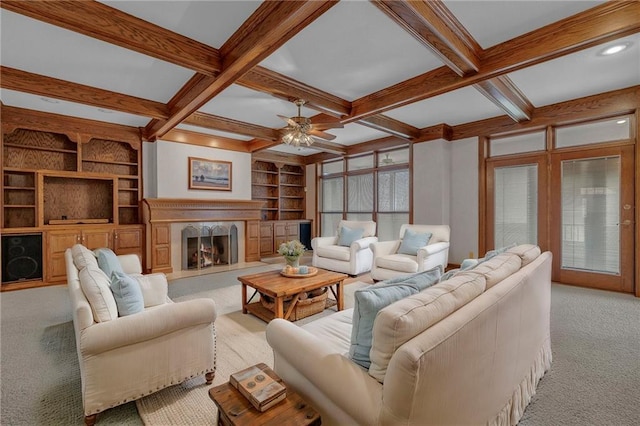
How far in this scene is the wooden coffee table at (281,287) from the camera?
9.18ft

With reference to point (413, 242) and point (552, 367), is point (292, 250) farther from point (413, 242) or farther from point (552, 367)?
point (552, 367)

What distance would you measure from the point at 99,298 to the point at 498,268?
227 centimetres

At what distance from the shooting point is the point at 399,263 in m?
4.09

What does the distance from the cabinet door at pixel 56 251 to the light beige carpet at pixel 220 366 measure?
266 centimetres

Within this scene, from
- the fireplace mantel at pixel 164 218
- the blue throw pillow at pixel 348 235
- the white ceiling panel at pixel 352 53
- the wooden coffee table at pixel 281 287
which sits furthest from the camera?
the blue throw pillow at pixel 348 235

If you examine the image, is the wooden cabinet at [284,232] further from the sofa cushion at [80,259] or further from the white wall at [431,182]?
the sofa cushion at [80,259]

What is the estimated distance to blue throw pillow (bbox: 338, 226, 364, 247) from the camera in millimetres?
5281

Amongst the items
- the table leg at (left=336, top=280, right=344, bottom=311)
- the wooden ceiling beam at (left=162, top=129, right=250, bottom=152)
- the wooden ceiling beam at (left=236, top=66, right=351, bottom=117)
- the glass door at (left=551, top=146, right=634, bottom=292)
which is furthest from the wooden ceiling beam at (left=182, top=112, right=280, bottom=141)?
the glass door at (left=551, top=146, right=634, bottom=292)

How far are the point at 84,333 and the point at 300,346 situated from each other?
1145mm

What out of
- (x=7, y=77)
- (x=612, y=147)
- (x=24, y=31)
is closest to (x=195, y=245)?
(x=7, y=77)

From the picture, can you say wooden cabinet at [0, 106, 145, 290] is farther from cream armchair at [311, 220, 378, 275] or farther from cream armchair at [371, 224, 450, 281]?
cream armchair at [371, 224, 450, 281]

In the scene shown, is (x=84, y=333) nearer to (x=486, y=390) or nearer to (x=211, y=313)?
(x=211, y=313)

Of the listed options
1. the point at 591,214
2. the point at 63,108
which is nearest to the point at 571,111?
the point at 591,214

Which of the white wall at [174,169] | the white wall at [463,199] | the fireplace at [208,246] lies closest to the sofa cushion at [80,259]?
the white wall at [174,169]
